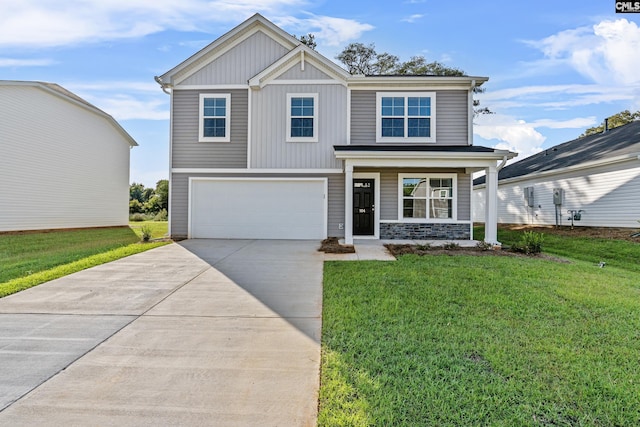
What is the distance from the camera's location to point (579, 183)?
14.0 metres

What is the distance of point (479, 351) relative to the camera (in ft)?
9.77

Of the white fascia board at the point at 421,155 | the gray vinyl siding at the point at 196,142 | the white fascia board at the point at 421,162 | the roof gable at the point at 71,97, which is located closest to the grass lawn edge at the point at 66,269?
the gray vinyl siding at the point at 196,142

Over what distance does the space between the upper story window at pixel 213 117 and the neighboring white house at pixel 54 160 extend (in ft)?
24.4

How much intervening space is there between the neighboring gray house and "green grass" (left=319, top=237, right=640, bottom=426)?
5.77 metres

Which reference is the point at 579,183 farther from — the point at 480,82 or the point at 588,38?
the point at 480,82

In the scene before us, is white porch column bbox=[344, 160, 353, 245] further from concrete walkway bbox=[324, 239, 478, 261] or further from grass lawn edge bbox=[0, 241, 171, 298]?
grass lawn edge bbox=[0, 241, 171, 298]

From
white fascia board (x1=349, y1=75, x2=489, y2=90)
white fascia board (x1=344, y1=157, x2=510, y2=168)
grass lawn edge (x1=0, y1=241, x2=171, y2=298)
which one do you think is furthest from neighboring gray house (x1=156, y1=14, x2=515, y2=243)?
grass lawn edge (x1=0, y1=241, x2=171, y2=298)

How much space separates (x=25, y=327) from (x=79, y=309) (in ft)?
1.99

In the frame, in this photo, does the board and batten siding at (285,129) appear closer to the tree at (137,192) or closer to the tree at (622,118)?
the tree at (622,118)

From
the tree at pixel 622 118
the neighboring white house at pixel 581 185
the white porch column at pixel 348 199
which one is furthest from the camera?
the tree at pixel 622 118

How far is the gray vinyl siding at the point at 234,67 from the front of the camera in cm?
1140

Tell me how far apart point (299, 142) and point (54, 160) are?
36.9 ft

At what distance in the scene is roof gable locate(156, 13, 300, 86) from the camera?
36.5 feet

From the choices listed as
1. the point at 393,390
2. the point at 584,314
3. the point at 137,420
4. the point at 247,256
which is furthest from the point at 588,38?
the point at 137,420
